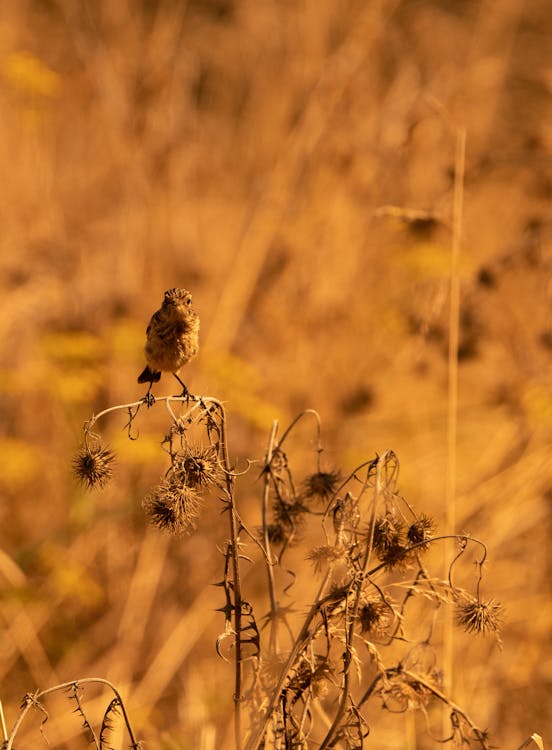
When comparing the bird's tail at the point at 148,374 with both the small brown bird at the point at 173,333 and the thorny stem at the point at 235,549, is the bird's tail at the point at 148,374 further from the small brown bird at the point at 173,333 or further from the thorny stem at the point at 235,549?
the thorny stem at the point at 235,549

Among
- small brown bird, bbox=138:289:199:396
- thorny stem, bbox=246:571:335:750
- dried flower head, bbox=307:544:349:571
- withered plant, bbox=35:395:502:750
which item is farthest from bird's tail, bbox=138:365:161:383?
thorny stem, bbox=246:571:335:750

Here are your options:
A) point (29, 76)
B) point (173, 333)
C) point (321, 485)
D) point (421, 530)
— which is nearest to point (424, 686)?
point (421, 530)

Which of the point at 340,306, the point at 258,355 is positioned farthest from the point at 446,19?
the point at 258,355

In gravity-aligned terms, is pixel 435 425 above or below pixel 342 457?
above

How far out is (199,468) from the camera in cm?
167

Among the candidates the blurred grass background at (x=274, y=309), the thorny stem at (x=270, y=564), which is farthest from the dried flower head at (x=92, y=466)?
the blurred grass background at (x=274, y=309)

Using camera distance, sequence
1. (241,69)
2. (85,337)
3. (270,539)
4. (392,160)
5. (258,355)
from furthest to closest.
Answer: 1. (241,69)
2. (258,355)
3. (392,160)
4. (85,337)
5. (270,539)

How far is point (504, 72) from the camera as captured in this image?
215 inches

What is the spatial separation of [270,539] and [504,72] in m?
4.51

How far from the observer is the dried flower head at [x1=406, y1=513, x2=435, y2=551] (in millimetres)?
1701

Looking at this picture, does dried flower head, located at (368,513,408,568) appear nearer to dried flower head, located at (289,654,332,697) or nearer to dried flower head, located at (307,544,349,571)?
dried flower head, located at (307,544,349,571)

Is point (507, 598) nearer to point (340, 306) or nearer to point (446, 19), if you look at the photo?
point (340, 306)

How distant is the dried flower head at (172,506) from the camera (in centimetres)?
162

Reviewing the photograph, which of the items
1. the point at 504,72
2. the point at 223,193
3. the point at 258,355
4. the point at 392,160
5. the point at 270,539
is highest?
the point at 223,193
